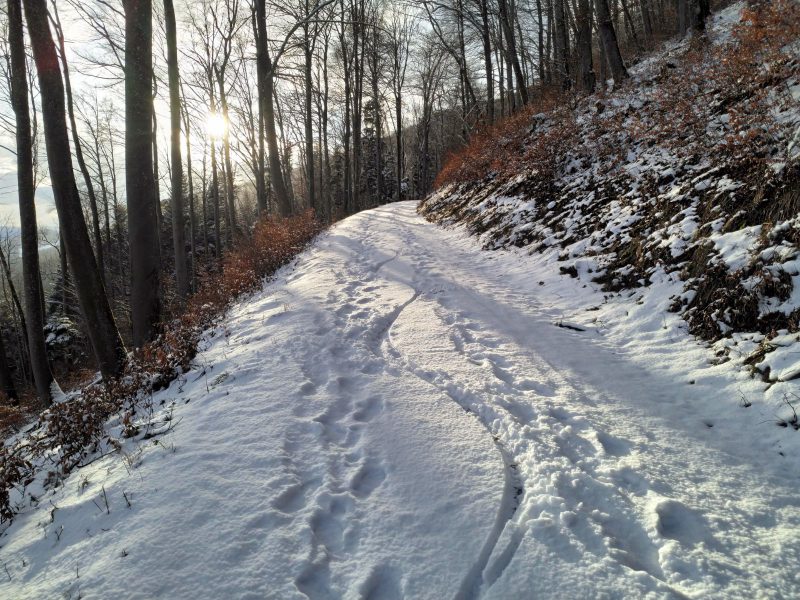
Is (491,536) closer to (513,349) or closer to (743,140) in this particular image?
(513,349)

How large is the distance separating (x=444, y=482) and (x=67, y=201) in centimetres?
651

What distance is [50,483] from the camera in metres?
3.48

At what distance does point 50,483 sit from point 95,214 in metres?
18.7

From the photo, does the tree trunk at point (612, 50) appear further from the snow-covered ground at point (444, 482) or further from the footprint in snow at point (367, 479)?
the footprint in snow at point (367, 479)

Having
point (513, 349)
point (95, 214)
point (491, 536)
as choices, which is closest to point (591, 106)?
point (513, 349)

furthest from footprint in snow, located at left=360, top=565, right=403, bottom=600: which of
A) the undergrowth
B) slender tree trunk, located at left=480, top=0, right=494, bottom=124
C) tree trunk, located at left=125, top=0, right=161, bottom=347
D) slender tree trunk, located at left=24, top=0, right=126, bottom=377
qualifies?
slender tree trunk, located at left=480, top=0, right=494, bottom=124

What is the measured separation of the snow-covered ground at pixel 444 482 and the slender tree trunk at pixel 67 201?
2510 millimetres

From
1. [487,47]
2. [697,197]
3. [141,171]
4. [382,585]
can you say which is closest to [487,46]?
[487,47]

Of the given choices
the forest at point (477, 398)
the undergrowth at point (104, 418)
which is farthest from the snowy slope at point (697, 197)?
the undergrowth at point (104, 418)

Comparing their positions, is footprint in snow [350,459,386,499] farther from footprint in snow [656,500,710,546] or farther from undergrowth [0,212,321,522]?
undergrowth [0,212,321,522]

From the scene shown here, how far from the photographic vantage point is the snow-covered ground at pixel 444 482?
2068mm

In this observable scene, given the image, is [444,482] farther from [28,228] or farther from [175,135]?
[175,135]

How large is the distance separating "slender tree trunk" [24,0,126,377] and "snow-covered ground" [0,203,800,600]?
2510 millimetres

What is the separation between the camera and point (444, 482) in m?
2.68
